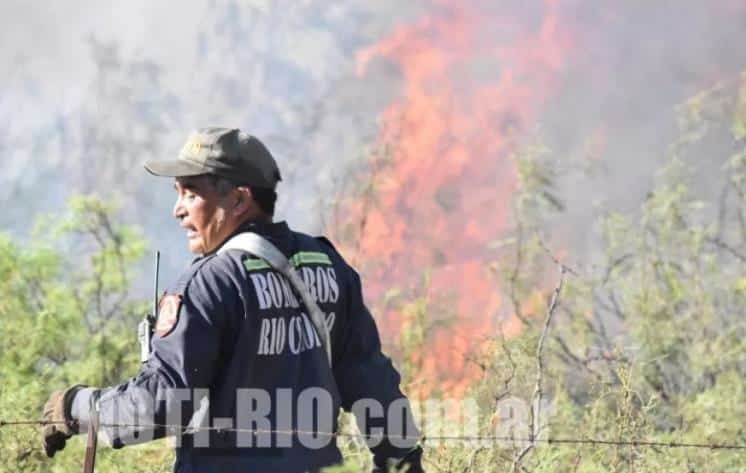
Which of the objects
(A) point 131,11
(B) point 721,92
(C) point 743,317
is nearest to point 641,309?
(C) point 743,317

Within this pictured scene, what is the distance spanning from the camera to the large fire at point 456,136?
11828 millimetres

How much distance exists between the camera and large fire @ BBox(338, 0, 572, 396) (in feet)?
38.8

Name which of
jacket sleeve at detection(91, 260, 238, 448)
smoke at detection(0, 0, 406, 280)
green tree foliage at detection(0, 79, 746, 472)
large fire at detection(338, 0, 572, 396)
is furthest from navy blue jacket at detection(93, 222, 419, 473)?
smoke at detection(0, 0, 406, 280)

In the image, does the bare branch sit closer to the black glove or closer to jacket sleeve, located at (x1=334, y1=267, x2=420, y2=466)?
the black glove

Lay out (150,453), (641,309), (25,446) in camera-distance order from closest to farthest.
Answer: (25,446) < (150,453) < (641,309)

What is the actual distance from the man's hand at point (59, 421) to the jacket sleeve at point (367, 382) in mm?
717

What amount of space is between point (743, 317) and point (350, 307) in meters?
5.33

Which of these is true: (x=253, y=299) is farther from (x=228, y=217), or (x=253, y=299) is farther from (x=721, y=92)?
(x=721, y=92)

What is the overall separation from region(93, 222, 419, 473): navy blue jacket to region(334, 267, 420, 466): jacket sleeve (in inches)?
2.0

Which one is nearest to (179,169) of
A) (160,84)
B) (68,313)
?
(68,313)

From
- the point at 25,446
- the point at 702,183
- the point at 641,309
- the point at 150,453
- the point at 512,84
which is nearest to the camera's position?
the point at 25,446

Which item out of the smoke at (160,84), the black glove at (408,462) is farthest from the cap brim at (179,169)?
the smoke at (160,84)

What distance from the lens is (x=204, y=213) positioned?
3.30 m

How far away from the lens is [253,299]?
3123 millimetres
